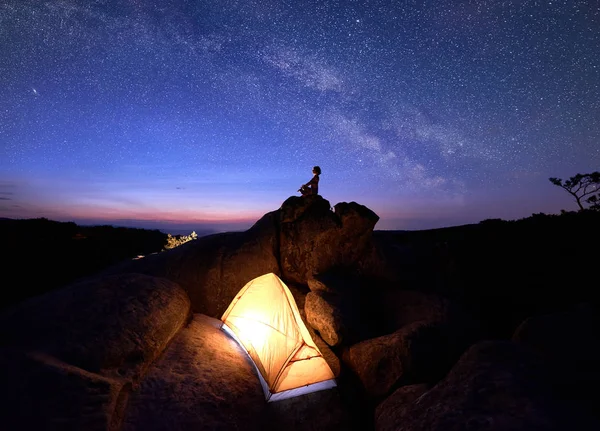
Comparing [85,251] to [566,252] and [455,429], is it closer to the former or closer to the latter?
[455,429]

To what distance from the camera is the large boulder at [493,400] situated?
10.4 feet

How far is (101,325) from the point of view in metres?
5.80

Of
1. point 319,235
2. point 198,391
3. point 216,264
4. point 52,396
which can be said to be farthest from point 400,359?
point 216,264

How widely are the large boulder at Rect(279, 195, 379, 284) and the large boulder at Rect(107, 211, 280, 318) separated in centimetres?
68

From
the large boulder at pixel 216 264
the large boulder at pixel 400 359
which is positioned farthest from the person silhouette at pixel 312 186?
the large boulder at pixel 400 359

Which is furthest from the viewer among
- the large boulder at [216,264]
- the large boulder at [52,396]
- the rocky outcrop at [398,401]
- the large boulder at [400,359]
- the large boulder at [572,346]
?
the large boulder at [216,264]

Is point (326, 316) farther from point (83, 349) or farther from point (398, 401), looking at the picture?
point (83, 349)

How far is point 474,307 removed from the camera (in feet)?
35.8

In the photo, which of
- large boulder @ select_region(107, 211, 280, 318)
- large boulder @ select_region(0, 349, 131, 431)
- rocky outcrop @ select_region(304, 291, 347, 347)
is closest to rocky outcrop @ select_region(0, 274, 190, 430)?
large boulder @ select_region(0, 349, 131, 431)

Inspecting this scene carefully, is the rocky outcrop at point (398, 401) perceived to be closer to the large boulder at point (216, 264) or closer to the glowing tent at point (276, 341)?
the glowing tent at point (276, 341)

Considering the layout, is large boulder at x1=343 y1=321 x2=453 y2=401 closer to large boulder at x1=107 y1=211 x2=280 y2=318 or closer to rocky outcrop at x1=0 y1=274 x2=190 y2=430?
large boulder at x1=107 y1=211 x2=280 y2=318

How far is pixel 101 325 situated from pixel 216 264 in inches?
203

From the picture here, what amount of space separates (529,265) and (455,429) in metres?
15.3

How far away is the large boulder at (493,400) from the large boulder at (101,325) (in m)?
5.29
